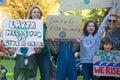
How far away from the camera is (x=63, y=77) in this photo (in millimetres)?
8445

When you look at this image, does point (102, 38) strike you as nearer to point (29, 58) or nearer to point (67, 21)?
point (67, 21)

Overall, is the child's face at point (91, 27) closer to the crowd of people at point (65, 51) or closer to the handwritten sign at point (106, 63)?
the crowd of people at point (65, 51)

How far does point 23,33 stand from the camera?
27.5ft

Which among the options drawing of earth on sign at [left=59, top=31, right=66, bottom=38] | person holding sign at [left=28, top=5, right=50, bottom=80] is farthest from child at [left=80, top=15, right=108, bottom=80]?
person holding sign at [left=28, top=5, right=50, bottom=80]

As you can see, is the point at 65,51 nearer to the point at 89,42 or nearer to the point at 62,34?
the point at 62,34

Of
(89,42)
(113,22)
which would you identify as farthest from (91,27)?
(113,22)

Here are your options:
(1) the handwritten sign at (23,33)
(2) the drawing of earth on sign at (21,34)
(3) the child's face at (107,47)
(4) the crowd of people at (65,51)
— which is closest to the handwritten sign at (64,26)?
(4) the crowd of people at (65,51)

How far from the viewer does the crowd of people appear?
8.28 meters

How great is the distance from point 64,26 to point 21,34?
2.92 feet

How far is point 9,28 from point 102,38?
6.00 feet

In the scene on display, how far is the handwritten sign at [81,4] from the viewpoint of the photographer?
9047 millimetres

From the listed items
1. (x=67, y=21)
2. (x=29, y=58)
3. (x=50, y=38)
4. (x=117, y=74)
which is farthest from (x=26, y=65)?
(x=117, y=74)

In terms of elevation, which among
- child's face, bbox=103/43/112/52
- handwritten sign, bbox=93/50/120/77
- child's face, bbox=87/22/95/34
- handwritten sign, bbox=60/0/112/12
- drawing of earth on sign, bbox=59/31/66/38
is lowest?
handwritten sign, bbox=93/50/120/77

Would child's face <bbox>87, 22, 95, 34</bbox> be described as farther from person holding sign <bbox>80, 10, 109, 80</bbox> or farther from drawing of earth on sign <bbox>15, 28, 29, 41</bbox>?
drawing of earth on sign <bbox>15, 28, 29, 41</bbox>
